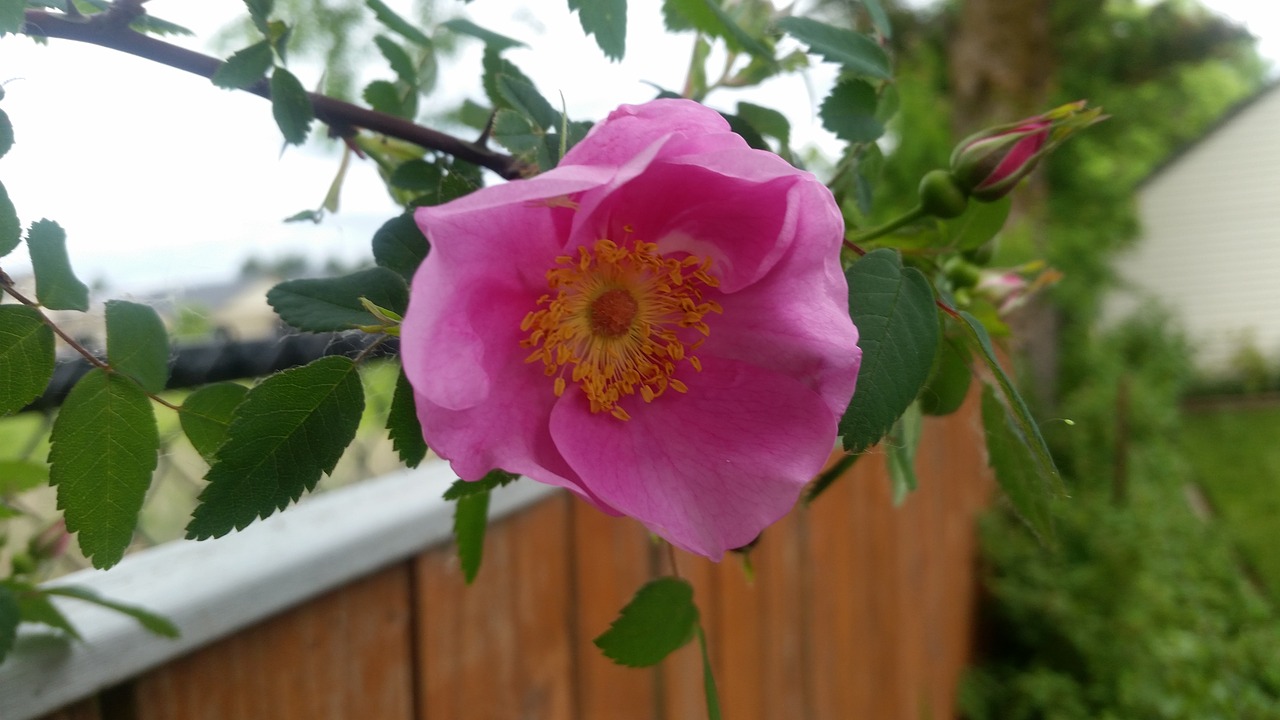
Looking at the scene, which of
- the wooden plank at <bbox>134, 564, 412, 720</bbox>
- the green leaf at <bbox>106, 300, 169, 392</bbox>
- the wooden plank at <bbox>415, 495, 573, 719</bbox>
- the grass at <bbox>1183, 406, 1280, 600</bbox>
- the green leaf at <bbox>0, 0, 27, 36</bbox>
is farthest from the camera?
the grass at <bbox>1183, 406, 1280, 600</bbox>

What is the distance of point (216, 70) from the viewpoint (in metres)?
0.39

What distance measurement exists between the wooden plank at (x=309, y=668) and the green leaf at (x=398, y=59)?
1.34 ft

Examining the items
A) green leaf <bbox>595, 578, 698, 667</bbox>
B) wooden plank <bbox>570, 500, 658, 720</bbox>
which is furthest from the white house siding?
green leaf <bbox>595, 578, 698, 667</bbox>

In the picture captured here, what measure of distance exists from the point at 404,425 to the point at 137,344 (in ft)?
0.50

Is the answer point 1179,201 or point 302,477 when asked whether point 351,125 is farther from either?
point 1179,201

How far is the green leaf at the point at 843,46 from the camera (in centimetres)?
46

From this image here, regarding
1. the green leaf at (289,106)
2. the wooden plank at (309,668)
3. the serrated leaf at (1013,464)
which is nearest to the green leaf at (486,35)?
the green leaf at (289,106)

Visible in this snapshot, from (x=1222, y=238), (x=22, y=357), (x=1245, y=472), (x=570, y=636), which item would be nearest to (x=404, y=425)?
(x=22, y=357)

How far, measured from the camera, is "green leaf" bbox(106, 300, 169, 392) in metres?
0.38

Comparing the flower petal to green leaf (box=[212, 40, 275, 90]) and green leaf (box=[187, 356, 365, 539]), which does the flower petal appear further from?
green leaf (box=[212, 40, 275, 90])

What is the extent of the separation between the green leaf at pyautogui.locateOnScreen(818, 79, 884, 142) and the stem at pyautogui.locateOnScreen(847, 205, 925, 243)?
0.15 ft

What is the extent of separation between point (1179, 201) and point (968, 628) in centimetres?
859

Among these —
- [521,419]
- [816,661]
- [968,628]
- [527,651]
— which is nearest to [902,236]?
[521,419]

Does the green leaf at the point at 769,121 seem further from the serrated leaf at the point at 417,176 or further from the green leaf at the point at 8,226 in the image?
the green leaf at the point at 8,226
